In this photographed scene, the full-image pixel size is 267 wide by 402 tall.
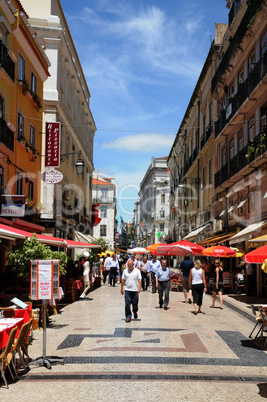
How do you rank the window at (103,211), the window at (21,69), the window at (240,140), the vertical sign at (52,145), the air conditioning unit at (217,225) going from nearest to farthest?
the window at (21,69)
the vertical sign at (52,145)
the window at (240,140)
the air conditioning unit at (217,225)
the window at (103,211)

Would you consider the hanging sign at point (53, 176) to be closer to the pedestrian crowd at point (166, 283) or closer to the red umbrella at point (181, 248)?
the pedestrian crowd at point (166, 283)

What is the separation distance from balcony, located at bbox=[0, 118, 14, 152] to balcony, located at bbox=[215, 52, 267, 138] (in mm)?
10547

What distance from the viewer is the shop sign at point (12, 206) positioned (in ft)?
54.1

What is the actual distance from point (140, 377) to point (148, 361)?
1.04 meters

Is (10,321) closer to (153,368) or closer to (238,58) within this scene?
(153,368)

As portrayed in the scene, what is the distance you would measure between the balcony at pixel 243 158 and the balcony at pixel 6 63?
10.2 meters

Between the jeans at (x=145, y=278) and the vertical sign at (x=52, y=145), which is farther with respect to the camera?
the jeans at (x=145, y=278)

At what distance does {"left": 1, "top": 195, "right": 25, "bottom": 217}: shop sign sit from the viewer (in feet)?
54.1

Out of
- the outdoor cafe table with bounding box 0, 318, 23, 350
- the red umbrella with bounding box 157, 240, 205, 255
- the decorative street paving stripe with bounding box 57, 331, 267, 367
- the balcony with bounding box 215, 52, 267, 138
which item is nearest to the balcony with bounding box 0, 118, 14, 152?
the red umbrella with bounding box 157, 240, 205, 255

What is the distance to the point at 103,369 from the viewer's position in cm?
755

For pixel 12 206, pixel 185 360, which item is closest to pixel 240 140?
pixel 12 206

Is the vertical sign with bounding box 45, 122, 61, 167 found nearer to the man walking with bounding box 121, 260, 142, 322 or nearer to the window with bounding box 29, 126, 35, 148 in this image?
the window with bounding box 29, 126, 35, 148

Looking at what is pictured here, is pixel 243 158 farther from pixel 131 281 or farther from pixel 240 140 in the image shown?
pixel 131 281

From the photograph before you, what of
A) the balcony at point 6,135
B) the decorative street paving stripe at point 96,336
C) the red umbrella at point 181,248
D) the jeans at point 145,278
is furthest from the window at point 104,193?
the decorative street paving stripe at point 96,336
